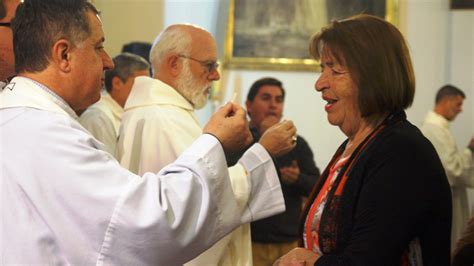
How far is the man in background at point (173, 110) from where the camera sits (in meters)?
2.78

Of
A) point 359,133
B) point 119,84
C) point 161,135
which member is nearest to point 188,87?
point 161,135

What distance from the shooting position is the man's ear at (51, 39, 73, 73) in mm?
1915

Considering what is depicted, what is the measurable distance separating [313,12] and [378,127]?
483 cm

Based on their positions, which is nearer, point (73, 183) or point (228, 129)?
point (73, 183)

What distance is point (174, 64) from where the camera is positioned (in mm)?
3223

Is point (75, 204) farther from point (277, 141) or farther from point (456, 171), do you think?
point (456, 171)

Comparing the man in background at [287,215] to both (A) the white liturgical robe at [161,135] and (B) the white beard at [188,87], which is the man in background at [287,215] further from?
(A) the white liturgical robe at [161,135]

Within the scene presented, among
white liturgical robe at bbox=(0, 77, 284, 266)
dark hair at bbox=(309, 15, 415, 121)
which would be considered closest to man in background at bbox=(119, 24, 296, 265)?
dark hair at bbox=(309, 15, 415, 121)

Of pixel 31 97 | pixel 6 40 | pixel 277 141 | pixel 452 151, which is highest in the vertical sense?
pixel 6 40

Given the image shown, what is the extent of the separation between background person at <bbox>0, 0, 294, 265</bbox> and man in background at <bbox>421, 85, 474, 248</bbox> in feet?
14.7

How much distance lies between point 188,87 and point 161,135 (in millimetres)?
357

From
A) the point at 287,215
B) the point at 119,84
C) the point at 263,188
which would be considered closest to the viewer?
the point at 263,188

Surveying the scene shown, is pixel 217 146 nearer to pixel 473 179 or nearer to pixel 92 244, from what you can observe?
pixel 92 244

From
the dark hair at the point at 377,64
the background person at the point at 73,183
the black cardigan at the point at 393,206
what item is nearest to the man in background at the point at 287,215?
the dark hair at the point at 377,64
